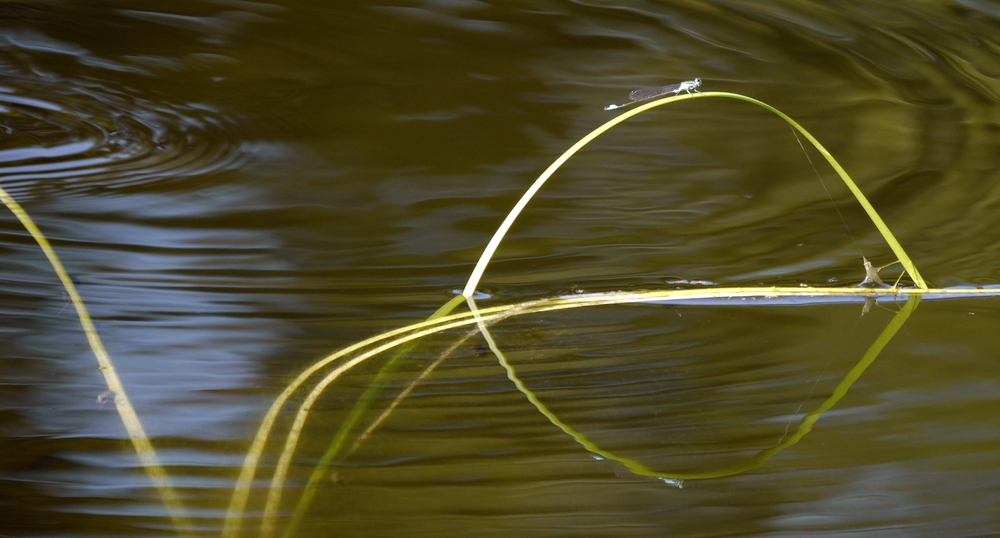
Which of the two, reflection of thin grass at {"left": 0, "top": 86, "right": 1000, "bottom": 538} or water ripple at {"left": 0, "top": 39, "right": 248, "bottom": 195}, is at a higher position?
water ripple at {"left": 0, "top": 39, "right": 248, "bottom": 195}

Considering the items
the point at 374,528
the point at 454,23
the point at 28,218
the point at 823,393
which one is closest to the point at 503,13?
the point at 454,23

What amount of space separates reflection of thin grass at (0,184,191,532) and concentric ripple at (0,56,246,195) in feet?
0.48

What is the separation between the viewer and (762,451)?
586mm

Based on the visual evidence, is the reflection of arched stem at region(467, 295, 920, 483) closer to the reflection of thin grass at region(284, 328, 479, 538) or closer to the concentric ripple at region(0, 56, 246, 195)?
the reflection of thin grass at region(284, 328, 479, 538)

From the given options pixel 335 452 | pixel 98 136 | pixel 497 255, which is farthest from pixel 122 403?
pixel 98 136

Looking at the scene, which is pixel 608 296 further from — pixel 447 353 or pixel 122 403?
pixel 122 403

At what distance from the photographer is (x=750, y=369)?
26.7 inches

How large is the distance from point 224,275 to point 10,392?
0.24 m

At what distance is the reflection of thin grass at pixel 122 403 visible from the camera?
0.53 m

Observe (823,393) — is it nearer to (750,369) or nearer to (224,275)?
(750,369)

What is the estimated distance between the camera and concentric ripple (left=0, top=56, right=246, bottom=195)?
1.02m

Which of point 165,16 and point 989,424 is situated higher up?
point 165,16

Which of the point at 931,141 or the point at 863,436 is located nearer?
the point at 863,436

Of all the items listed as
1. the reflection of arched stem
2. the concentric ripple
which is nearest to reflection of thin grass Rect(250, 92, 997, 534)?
the reflection of arched stem
